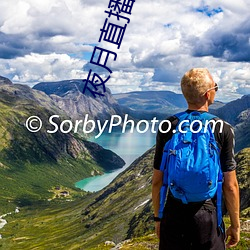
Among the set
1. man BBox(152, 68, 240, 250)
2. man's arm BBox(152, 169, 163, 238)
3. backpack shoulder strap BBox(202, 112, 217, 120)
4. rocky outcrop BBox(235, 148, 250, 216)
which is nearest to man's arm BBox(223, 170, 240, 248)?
man BBox(152, 68, 240, 250)

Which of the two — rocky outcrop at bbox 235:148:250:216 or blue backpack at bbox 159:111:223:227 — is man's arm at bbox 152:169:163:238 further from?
rocky outcrop at bbox 235:148:250:216

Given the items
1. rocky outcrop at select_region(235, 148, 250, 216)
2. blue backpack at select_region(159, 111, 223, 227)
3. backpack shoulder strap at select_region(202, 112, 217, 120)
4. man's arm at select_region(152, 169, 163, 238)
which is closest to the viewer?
blue backpack at select_region(159, 111, 223, 227)

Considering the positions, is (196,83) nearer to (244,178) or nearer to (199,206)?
(199,206)

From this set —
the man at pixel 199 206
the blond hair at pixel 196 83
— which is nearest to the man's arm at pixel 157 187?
the man at pixel 199 206

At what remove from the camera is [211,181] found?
10.1 metres

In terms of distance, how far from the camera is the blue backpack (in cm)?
998

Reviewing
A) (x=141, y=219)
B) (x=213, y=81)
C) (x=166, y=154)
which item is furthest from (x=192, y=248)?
(x=141, y=219)

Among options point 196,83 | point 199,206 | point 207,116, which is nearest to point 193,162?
point 199,206

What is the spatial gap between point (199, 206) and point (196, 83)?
342cm

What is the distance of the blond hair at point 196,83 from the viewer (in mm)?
10781

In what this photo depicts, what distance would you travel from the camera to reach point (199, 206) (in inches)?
412

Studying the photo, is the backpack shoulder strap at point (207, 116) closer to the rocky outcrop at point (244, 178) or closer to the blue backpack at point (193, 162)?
the blue backpack at point (193, 162)

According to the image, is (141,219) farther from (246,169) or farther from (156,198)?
(156,198)

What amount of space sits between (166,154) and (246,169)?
91483 mm
